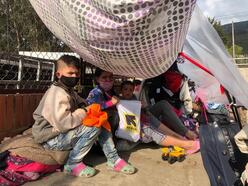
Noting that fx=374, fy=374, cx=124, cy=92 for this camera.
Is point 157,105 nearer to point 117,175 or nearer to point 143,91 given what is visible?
point 143,91

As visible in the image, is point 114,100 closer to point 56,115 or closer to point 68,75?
point 68,75

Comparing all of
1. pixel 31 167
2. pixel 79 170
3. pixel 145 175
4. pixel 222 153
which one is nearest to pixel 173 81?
pixel 145 175

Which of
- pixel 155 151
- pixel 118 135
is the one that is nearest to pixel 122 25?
pixel 118 135

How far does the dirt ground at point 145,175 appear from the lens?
3.31m

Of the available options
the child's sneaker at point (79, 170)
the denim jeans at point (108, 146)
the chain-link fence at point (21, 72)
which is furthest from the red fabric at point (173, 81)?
the child's sneaker at point (79, 170)

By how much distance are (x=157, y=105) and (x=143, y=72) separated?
7.68ft

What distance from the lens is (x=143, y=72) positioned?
9.59 ft

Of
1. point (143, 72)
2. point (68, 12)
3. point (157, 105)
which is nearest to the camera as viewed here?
point (68, 12)

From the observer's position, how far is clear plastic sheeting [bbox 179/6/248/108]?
273cm

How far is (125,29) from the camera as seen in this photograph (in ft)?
7.85

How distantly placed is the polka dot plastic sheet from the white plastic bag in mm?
1190

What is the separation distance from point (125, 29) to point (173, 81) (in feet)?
10.1

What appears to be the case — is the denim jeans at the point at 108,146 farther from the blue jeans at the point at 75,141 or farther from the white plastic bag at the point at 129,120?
the white plastic bag at the point at 129,120

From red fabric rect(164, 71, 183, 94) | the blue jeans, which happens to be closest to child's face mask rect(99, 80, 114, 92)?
the blue jeans
